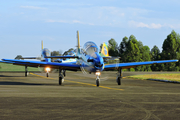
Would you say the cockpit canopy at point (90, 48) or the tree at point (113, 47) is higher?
the tree at point (113, 47)

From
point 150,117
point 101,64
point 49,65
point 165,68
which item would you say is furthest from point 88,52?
point 165,68

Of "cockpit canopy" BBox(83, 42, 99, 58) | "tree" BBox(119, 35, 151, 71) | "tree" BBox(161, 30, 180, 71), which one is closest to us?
"cockpit canopy" BBox(83, 42, 99, 58)

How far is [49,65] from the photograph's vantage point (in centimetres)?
2328

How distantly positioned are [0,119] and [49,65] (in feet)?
51.7

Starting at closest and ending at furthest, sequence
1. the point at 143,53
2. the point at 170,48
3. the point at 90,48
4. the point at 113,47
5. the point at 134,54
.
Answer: the point at 90,48 → the point at 170,48 → the point at 134,54 → the point at 143,53 → the point at 113,47

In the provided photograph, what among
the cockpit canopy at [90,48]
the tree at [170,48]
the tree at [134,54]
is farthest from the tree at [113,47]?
the cockpit canopy at [90,48]

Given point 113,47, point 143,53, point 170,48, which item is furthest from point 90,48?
point 113,47

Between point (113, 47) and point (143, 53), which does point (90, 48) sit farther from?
point (113, 47)

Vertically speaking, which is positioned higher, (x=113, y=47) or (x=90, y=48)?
(x=113, y=47)

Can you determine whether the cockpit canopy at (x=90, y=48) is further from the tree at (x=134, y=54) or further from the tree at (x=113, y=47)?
the tree at (x=113, y=47)

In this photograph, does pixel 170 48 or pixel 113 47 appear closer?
pixel 170 48

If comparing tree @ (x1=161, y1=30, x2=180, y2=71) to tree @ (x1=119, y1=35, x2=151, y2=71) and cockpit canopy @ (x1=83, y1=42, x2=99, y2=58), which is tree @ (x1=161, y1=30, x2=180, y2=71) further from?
cockpit canopy @ (x1=83, y1=42, x2=99, y2=58)

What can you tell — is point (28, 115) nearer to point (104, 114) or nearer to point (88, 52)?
point (104, 114)

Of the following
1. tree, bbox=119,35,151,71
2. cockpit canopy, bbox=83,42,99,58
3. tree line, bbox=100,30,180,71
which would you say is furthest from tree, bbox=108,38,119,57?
cockpit canopy, bbox=83,42,99,58
